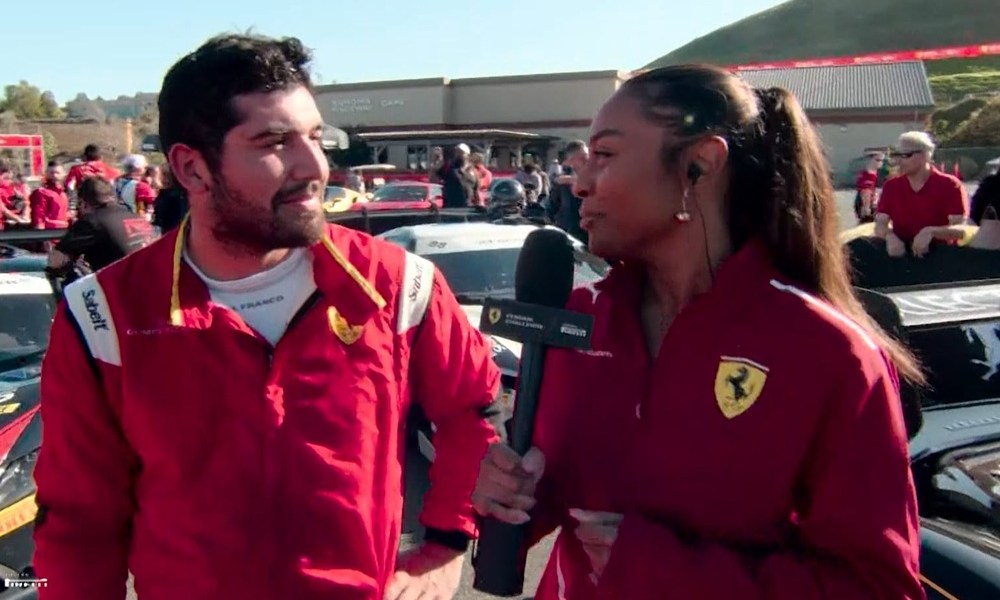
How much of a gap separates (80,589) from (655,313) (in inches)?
47.4

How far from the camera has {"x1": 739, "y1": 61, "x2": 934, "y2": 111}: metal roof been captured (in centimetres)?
4762

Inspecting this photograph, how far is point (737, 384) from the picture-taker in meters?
1.52

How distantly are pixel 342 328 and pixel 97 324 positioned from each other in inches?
18.2

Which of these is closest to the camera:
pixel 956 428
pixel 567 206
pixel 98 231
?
pixel 956 428

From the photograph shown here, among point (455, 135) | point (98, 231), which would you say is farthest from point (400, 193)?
point (455, 135)

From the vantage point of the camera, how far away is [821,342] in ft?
4.88

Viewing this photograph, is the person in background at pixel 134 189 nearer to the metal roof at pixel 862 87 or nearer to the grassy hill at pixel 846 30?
the metal roof at pixel 862 87

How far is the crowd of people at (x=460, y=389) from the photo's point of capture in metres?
1.47

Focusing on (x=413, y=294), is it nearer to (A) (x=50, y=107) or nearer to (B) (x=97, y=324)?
(B) (x=97, y=324)

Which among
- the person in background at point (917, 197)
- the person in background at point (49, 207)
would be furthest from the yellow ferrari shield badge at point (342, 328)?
the person in background at point (49, 207)

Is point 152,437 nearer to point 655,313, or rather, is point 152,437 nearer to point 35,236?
point 655,313

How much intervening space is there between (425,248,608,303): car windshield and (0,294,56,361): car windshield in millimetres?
2706

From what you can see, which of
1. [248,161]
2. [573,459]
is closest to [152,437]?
[248,161]

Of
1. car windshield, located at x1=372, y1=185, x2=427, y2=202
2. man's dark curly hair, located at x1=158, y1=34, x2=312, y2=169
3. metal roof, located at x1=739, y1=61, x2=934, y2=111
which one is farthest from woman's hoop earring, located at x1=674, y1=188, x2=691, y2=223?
metal roof, located at x1=739, y1=61, x2=934, y2=111
